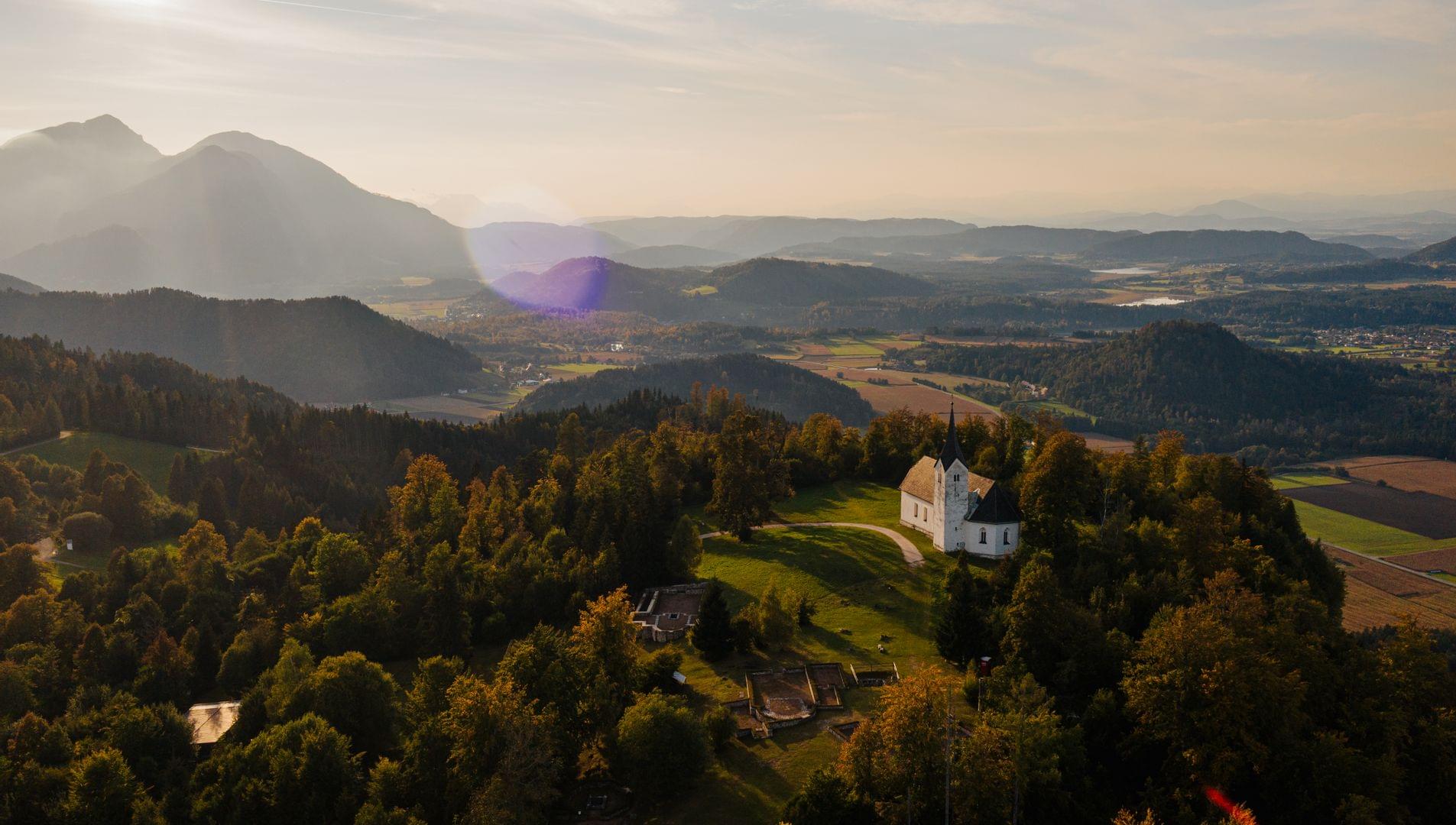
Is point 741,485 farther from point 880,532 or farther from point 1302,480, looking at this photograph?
point 1302,480

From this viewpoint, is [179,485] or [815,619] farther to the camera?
[179,485]

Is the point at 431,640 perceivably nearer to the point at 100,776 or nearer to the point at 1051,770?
the point at 100,776

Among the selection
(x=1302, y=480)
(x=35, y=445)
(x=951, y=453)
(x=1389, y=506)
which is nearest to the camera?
(x=951, y=453)

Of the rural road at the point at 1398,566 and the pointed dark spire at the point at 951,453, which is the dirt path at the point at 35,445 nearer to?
the pointed dark spire at the point at 951,453

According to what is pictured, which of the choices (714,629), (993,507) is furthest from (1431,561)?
(714,629)

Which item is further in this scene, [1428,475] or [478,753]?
[1428,475]

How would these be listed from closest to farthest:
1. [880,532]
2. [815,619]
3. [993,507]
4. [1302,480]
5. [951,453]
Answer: [815,619] → [993,507] → [951,453] → [880,532] → [1302,480]

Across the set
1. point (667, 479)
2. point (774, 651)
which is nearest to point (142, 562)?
point (667, 479)
